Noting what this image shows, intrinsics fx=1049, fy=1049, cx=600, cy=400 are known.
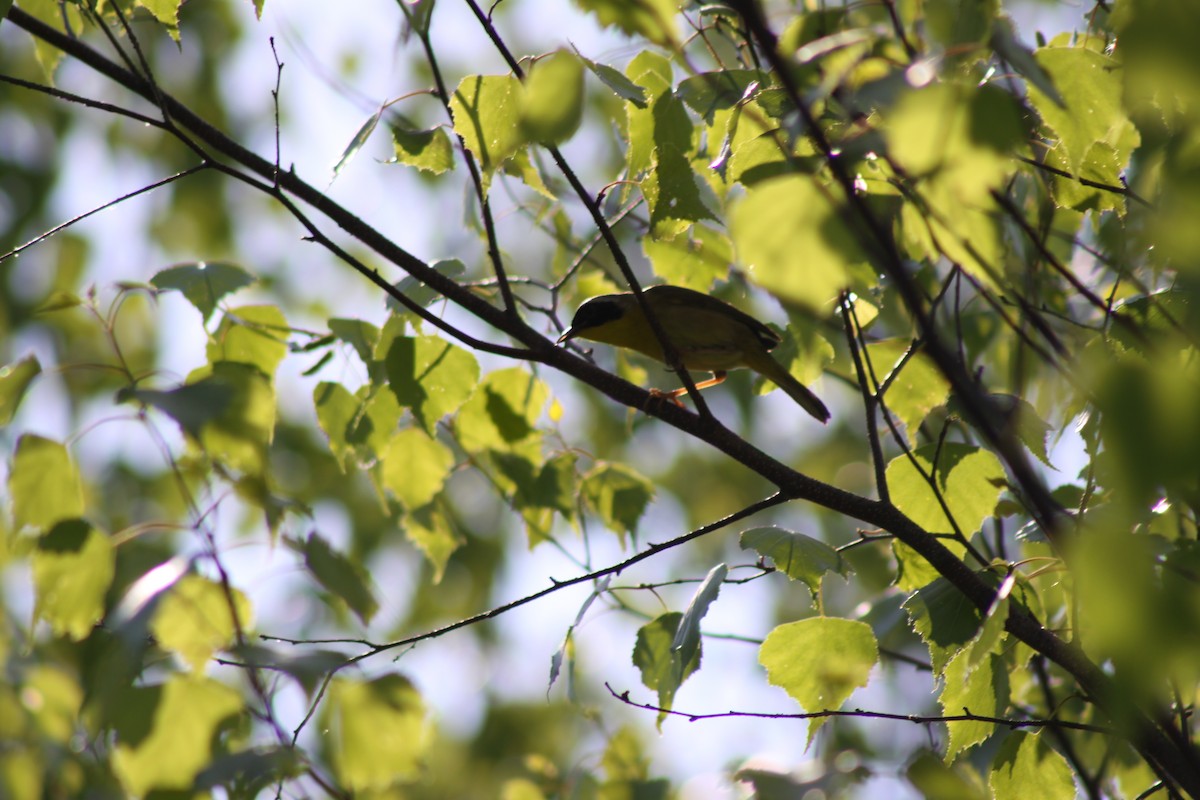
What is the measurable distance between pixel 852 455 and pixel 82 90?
10.1 metres

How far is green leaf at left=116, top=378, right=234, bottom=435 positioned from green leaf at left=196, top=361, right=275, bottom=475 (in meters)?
0.01

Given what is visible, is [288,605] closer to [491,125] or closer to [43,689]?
[43,689]

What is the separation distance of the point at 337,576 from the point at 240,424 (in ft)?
3.89

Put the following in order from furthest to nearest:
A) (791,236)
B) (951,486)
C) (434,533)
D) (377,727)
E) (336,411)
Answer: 1. (434,533)
2. (336,411)
3. (951,486)
4. (377,727)
5. (791,236)


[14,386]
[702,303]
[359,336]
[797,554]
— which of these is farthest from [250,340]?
[702,303]

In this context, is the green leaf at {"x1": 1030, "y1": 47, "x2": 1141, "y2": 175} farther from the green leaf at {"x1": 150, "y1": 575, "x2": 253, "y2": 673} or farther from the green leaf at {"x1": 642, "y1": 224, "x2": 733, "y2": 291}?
the green leaf at {"x1": 150, "y1": 575, "x2": 253, "y2": 673}

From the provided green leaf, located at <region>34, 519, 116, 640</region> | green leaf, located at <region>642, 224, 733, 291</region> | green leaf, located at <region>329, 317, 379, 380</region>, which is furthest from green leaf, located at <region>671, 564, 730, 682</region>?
green leaf, located at <region>34, 519, 116, 640</region>

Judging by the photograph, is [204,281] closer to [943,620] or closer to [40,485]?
[40,485]

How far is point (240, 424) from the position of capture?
1704mm

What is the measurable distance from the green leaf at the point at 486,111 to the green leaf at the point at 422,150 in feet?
1.53

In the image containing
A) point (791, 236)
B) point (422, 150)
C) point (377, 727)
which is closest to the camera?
point (791, 236)

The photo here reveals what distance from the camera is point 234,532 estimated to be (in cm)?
886

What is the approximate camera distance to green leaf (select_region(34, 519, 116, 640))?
2.60 meters

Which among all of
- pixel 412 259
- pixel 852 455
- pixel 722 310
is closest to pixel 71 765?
pixel 412 259
